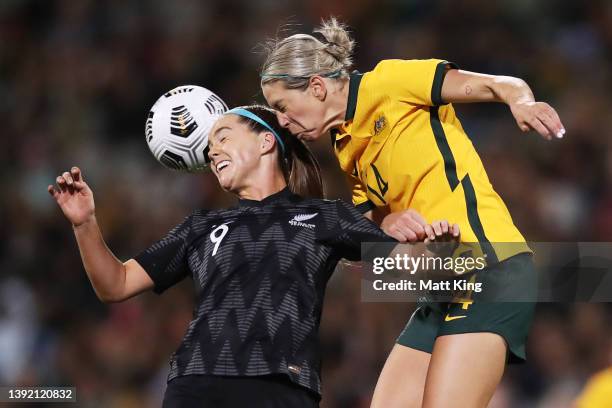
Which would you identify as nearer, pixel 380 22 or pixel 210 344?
pixel 210 344

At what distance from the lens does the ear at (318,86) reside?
377 centimetres

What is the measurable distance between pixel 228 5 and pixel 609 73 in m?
3.23

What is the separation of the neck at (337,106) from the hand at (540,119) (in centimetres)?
67

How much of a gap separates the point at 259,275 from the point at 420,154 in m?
0.67

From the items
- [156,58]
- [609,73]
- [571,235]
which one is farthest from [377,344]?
[156,58]

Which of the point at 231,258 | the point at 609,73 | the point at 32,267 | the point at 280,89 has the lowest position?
the point at 32,267

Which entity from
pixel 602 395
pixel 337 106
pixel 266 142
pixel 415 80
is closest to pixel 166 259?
pixel 266 142

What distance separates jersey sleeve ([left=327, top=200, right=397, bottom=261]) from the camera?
11.5 ft

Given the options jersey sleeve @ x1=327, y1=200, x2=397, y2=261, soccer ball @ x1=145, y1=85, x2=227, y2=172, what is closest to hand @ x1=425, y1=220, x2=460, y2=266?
jersey sleeve @ x1=327, y1=200, x2=397, y2=261

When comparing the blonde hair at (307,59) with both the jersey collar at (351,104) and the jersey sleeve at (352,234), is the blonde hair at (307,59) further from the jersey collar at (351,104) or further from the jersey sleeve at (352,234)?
the jersey sleeve at (352,234)

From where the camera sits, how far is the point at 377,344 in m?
6.49

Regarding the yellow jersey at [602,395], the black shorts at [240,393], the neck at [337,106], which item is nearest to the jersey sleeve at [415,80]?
the neck at [337,106]

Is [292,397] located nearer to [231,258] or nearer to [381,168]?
[231,258]

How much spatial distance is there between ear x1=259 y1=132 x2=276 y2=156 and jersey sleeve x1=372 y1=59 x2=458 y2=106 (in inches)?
16.3
